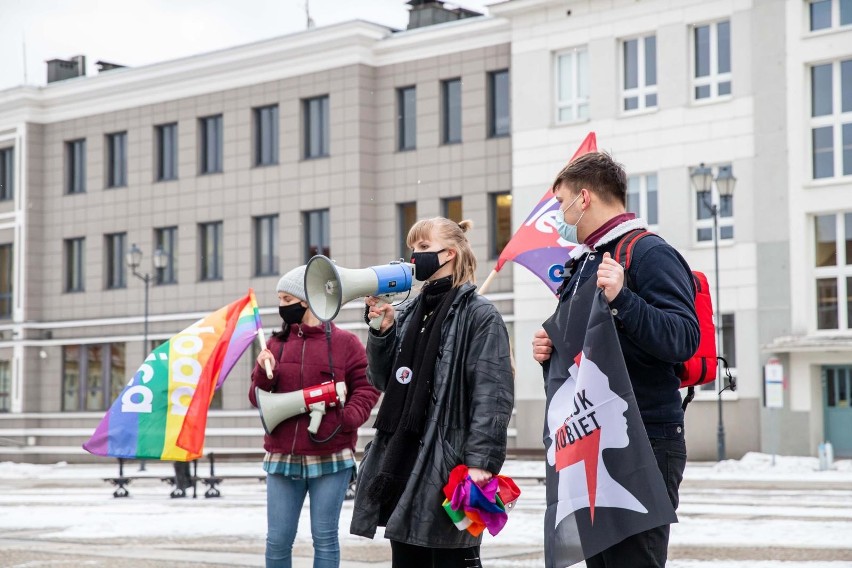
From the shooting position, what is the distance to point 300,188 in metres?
44.6

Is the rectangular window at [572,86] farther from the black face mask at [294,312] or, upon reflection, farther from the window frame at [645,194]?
the black face mask at [294,312]

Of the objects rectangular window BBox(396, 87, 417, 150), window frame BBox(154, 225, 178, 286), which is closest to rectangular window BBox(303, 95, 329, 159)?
rectangular window BBox(396, 87, 417, 150)

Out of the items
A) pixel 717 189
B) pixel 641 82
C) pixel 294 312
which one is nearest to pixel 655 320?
pixel 294 312

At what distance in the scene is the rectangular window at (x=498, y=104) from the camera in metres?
41.5

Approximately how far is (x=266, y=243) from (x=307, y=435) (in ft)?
125

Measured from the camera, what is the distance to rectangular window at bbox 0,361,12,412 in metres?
51.2

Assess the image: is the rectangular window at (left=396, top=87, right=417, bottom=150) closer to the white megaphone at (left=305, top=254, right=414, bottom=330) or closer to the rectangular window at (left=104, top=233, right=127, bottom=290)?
the rectangular window at (left=104, top=233, right=127, bottom=290)

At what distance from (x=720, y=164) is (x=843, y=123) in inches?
127

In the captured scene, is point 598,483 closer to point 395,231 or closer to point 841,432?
point 841,432

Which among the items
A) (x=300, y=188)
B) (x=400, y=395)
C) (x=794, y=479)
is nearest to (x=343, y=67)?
(x=300, y=188)

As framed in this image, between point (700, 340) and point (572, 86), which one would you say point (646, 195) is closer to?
point (572, 86)

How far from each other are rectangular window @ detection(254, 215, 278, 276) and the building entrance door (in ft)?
58.3

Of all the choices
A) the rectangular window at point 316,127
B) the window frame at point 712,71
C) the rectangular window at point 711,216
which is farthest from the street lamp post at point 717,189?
the rectangular window at point 316,127

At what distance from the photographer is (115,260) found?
50.2m
